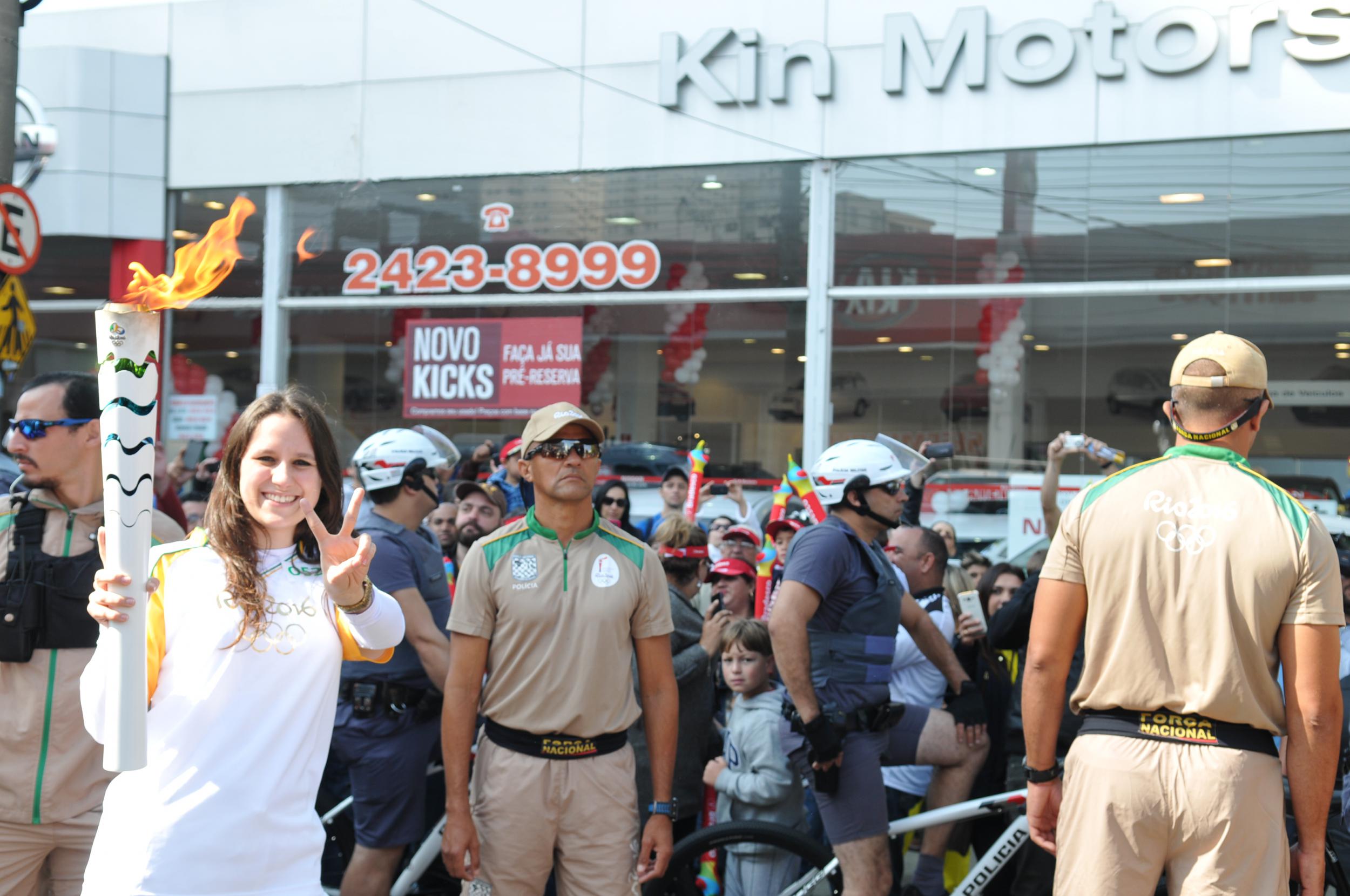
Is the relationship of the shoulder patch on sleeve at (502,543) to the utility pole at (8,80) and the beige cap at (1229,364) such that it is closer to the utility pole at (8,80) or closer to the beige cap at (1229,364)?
the beige cap at (1229,364)

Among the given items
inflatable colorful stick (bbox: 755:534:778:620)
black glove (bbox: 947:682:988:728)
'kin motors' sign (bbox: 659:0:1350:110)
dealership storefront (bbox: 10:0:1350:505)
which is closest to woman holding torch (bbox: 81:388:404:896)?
black glove (bbox: 947:682:988:728)

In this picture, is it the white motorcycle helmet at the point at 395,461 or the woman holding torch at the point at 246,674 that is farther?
the white motorcycle helmet at the point at 395,461

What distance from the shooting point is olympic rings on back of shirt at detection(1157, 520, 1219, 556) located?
327 cm

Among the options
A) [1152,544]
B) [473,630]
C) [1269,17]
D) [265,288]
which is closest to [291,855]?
[473,630]

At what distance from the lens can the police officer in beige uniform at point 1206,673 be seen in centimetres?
319

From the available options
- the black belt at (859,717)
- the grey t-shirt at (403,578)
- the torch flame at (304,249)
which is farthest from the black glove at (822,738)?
the torch flame at (304,249)

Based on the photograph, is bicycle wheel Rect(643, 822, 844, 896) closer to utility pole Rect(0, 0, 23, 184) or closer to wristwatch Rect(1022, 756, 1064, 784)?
wristwatch Rect(1022, 756, 1064, 784)

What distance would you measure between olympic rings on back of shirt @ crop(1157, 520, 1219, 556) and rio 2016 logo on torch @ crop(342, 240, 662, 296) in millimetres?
8843

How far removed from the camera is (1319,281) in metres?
10.2

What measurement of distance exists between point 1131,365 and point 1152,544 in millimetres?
7788

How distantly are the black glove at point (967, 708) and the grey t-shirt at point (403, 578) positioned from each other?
1983 mm

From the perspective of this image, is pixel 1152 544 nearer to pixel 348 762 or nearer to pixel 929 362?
pixel 348 762

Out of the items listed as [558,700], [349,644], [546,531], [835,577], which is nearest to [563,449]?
[546,531]

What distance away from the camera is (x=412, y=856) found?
5348 mm
